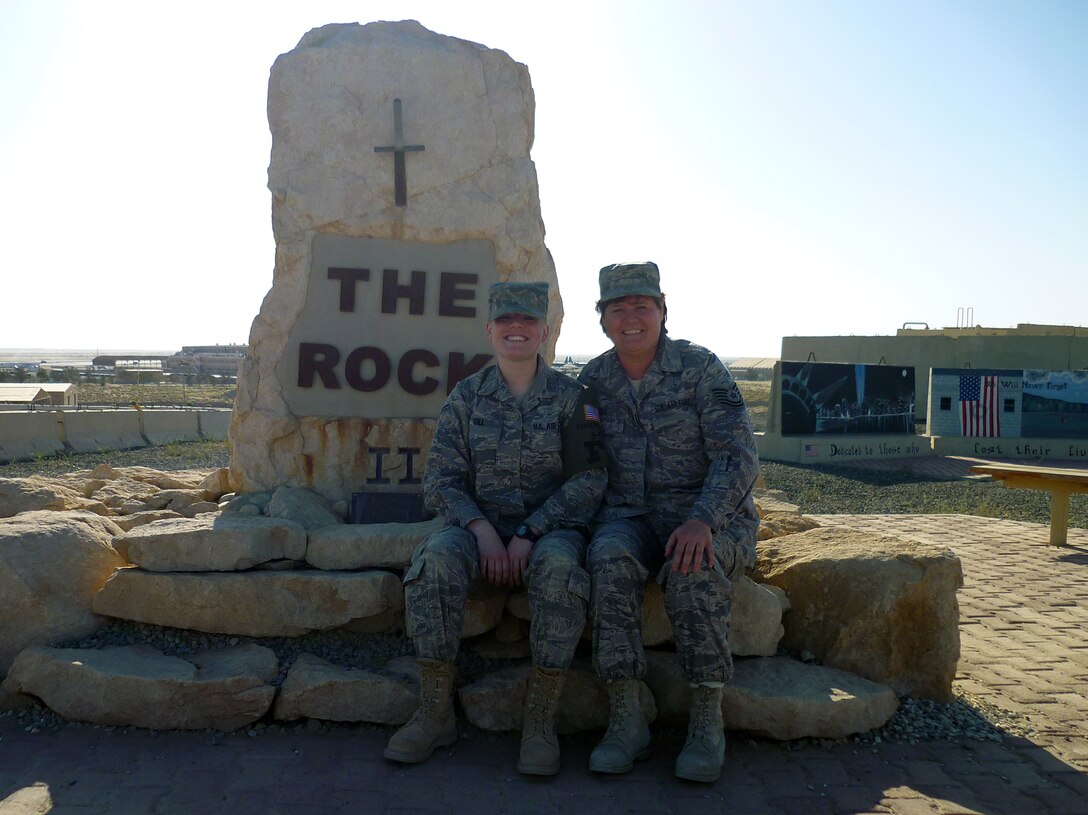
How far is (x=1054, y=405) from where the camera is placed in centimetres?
1403

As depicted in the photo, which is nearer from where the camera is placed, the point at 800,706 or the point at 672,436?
the point at 800,706

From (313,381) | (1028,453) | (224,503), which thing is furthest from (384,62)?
(1028,453)

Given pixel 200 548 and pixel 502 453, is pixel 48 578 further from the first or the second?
pixel 502 453

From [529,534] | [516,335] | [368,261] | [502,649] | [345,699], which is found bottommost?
[345,699]

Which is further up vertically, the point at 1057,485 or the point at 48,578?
the point at 1057,485

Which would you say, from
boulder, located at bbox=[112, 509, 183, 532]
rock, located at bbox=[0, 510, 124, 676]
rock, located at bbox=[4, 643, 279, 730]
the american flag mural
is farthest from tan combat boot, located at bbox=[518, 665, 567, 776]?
the american flag mural

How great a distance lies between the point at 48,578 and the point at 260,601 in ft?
2.91

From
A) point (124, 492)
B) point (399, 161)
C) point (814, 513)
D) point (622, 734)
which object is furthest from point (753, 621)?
point (814, 513)

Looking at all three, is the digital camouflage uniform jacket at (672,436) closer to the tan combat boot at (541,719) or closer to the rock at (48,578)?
the tan combat boot at (541,719)

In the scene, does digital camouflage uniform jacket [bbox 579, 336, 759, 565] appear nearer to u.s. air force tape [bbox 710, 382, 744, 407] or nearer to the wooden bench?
u.s. air force tape [bbox 710, 382, 744, 407]

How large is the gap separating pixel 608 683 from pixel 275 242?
315cm

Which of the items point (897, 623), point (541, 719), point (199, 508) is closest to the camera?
point (541, 719)

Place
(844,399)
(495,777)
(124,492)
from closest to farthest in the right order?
1. (495,777)
2. (124,492)
3. (844,399)

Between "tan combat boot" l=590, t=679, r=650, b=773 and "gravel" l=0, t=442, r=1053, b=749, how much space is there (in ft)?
1.94
